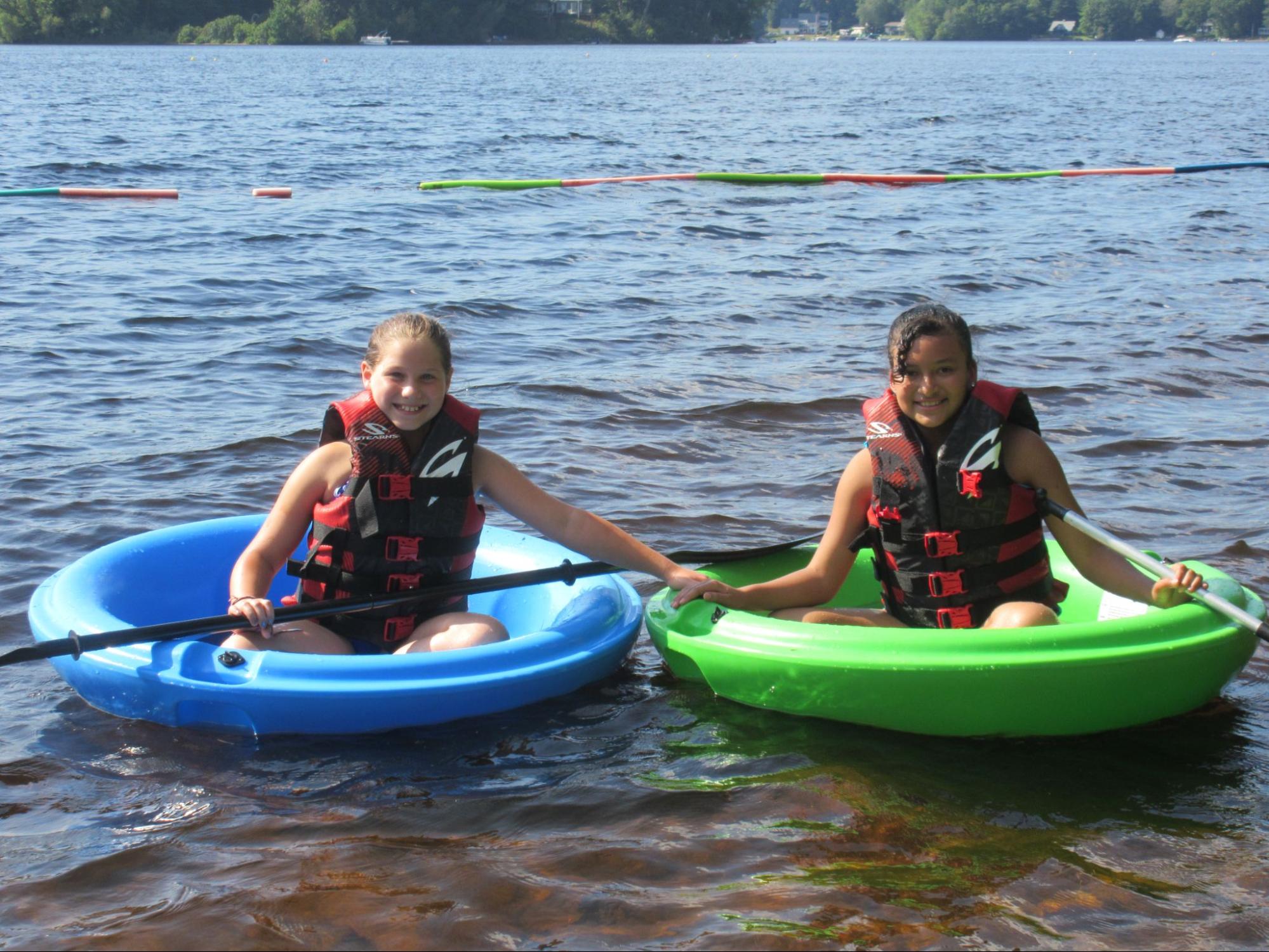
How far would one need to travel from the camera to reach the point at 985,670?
3223 millimetres

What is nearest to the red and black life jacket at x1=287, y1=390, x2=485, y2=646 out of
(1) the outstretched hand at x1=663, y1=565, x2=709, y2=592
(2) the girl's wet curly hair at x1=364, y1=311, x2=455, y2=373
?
(2) the girl's wet curly hair at x1=364, y1=311, x2=455, y2=373

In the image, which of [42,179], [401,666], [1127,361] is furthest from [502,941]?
[42,179]

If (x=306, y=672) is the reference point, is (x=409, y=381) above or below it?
above

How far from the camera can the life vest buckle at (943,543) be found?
3.56 m

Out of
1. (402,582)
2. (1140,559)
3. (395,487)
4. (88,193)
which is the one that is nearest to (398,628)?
(402,582)

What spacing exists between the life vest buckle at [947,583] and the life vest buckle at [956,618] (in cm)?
4

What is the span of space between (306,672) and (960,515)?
5.44 feet

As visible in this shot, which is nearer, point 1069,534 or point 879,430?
point 1069,534

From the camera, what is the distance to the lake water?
9.30 feet

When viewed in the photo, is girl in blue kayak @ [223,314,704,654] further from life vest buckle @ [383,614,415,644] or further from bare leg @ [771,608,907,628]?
bare leg @ [771,608,907,628]

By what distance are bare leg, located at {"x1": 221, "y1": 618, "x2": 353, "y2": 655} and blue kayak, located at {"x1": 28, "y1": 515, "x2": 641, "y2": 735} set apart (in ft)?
0.33

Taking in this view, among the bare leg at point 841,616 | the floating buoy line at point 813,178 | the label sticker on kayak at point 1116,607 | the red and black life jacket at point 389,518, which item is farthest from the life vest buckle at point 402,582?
the floating buoy line at point 813,178

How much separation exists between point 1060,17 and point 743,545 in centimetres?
12811

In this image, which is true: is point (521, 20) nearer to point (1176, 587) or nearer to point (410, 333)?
point (410, 333)
